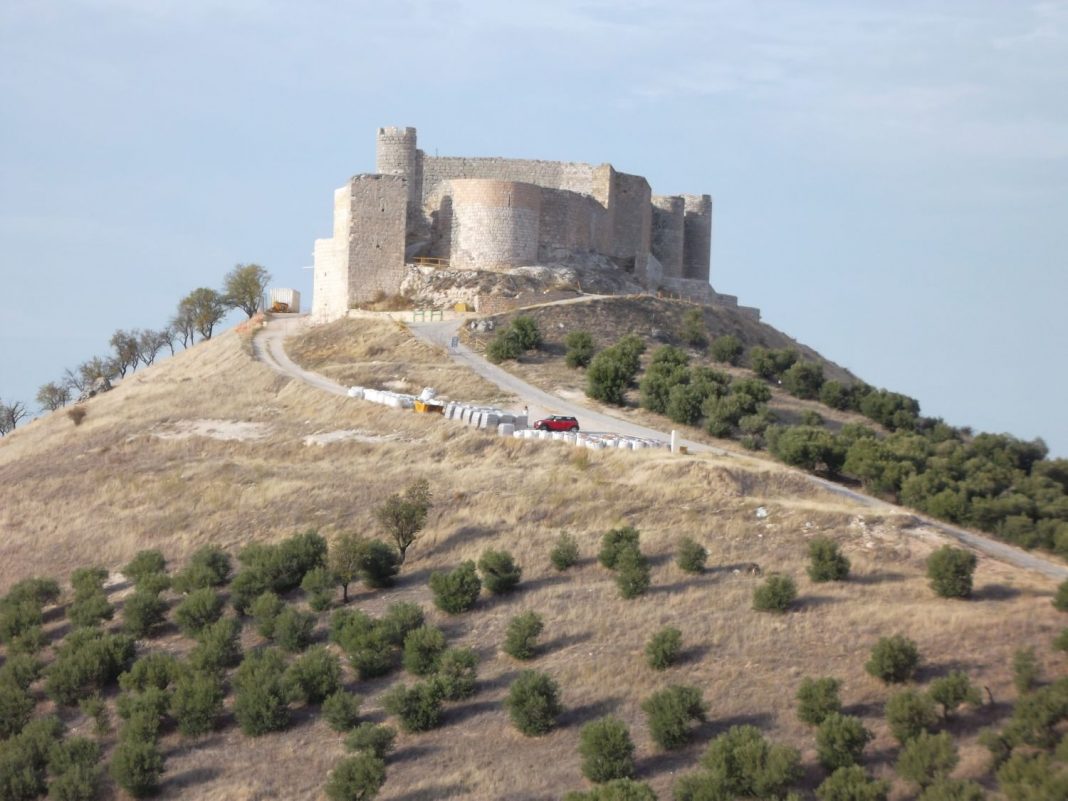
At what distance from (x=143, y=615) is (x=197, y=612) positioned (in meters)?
1.01

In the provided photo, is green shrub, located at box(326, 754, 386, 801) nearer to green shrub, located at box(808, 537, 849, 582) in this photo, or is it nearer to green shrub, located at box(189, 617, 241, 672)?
green shrub, located at box(189, 617, 241, 672)

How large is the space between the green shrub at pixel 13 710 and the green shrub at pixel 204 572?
4066mm

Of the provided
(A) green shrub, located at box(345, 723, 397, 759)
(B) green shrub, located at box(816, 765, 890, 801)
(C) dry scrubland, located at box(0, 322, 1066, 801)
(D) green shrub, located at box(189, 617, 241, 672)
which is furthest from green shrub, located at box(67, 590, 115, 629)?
(B) green shrub, located at box(816, 765, 890, 801)

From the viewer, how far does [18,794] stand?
21.6 m

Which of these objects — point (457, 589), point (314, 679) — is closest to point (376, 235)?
point (457, 589)

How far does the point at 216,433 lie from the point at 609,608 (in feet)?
60.3

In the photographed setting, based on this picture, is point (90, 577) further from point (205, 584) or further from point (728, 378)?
point (728, 378)

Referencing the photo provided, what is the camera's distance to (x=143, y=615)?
26781 mm

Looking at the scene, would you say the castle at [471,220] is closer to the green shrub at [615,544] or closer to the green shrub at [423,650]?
the green shrub at [615,544]

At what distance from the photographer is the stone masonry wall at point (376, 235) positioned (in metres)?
51.5

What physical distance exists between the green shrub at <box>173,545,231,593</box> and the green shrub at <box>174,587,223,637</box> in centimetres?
87

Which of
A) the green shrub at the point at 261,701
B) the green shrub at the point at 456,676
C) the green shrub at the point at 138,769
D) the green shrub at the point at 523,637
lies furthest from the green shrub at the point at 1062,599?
the green shrub at the point at 138,769

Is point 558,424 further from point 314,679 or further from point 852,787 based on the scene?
point 852,787

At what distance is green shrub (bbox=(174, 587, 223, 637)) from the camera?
87.2ft
